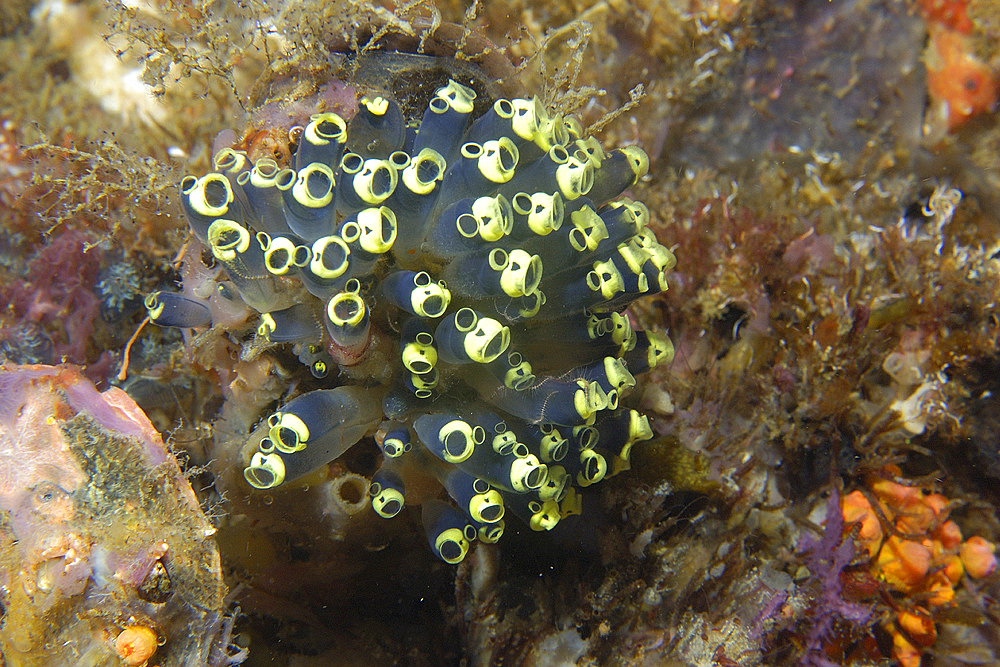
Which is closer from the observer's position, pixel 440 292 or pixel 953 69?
pixel 440 292

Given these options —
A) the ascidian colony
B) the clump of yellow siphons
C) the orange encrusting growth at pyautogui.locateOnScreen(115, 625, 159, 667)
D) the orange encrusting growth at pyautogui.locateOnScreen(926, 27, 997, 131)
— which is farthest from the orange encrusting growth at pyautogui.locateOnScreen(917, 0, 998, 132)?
Answer: the orange encrusting growth at pyautogui.locateOnScreen(115, 625, 159, 667)

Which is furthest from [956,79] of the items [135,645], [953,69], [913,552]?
[135,645]

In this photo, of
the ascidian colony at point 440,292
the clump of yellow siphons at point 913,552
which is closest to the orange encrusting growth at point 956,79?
the clump of yellow siphons at point 913,552

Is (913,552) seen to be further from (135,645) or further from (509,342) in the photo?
(135,645)

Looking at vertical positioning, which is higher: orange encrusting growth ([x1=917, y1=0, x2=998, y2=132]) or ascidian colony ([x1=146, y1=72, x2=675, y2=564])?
orange encrusting growth ([x1=917, y1=0, x2=998, y2=132])

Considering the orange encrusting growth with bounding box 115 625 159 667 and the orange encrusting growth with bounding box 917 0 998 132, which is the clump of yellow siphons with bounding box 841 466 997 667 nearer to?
the orange encrusting growth with bounding box 917 0 998 132

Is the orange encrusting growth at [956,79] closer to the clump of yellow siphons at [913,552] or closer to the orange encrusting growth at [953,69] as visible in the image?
the orange encrusting growth at [953,69]
